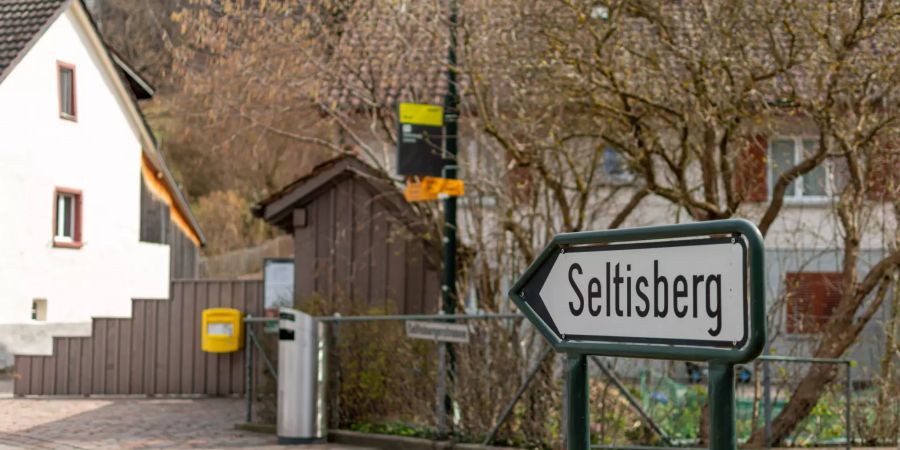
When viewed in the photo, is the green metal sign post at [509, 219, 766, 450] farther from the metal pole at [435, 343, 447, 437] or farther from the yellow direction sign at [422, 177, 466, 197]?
the yellow direction sign at [422, 177, 466, 197]

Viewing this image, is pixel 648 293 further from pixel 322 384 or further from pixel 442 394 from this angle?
pixel 322 384

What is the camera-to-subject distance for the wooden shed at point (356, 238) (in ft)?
56.1

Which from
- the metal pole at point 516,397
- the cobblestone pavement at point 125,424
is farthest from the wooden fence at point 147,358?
the metal pole at point 516,397

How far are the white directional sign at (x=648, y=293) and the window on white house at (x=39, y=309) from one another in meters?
25.4

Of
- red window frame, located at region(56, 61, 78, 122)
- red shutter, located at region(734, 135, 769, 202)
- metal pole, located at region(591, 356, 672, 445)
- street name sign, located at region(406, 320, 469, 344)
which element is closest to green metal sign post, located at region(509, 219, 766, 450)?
metal pole, located at region(591, 356, 672, 445)

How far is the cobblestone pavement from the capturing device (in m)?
13.0

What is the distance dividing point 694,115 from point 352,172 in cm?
622

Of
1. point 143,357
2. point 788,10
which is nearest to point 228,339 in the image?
point 143,357

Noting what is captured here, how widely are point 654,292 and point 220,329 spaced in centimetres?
1637

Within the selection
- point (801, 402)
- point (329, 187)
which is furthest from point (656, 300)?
point (329, 187)

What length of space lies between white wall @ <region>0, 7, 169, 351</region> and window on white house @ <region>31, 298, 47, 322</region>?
17 cm

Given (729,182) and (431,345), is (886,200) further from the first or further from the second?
(431,345)

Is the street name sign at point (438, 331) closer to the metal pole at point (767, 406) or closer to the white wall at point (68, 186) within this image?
the metal pole at point (767, 406)

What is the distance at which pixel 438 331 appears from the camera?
1230 cm
